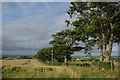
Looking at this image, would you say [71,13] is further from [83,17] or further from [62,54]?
[62,54]

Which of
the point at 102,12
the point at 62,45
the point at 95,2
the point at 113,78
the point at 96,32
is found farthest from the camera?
the point at 62,45

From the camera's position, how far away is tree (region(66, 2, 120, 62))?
1620 centimetres

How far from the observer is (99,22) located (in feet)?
51.1

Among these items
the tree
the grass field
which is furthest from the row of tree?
the grass field

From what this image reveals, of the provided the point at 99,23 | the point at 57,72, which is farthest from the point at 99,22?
Result: the point at 57,72

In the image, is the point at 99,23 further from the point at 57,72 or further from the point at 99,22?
the point at 57,72

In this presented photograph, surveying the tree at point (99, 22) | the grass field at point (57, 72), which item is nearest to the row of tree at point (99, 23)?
the tree at point (99, 22)

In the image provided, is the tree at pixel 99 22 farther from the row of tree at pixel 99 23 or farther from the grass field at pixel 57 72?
the grass field at pixel 57 72

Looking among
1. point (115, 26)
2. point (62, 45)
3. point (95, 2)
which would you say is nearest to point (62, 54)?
point (62, 45)

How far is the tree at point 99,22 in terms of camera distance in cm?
1620

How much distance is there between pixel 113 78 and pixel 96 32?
11.2 metres

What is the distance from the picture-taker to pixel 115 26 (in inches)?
697

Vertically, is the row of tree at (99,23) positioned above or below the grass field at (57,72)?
above

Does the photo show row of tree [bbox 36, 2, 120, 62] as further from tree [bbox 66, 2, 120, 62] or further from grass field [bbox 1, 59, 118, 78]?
grass field [bbox 1, 59, 118, 78]
